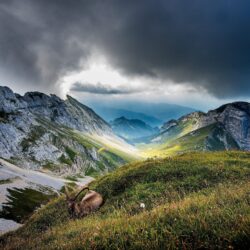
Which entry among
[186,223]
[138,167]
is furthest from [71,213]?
[186,223]

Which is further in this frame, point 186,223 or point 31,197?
point 31,197

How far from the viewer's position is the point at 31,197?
106312mm

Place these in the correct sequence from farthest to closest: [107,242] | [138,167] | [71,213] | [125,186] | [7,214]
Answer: [7,214] → [138,167] → [125,186] → [71,213] → [107,242]

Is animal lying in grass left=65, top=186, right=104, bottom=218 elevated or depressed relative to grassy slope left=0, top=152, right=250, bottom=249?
depressed

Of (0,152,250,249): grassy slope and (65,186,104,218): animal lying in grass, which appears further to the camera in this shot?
(65,186,104,218): animal lying in grass

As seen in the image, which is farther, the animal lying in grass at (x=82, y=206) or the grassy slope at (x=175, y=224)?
the animal lying in grass at (x=82, y=206)

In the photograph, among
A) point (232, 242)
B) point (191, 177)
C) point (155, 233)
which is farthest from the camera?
point (191, 177)

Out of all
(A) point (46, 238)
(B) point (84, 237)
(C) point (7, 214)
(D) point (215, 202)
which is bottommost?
(C) point (7, 214)

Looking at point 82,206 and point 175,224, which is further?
point 82,206

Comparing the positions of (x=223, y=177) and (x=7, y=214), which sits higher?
(x=223, y=177)

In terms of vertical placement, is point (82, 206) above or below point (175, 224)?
below

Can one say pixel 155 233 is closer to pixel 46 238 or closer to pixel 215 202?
pixel 215 202

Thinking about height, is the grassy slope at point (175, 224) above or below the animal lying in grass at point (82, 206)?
above

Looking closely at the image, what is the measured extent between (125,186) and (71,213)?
5.07 meters
